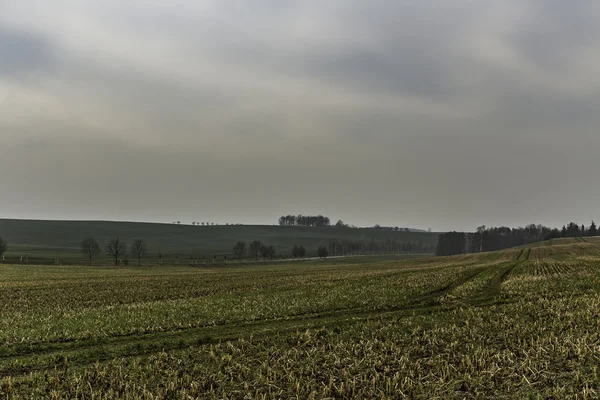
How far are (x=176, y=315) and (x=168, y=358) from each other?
9.74 m

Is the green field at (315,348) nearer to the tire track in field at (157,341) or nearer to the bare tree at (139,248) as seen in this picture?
the tire track in field at (157,341)

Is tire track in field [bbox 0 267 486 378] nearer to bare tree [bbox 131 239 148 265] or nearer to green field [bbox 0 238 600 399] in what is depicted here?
green field [bbox 0 238 600 399]

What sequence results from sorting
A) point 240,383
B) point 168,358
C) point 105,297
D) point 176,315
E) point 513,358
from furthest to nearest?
point 105,297, point 176,315, point 168,358, point 513,358, point 240,383

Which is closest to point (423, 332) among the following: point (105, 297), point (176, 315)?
point (176, 315)

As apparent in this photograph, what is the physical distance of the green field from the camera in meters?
12.0

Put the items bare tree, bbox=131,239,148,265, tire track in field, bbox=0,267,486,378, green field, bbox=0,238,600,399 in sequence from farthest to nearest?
1. bare tree, bbox=131,239,148,265
2. tire track in field, bbox=0,267,486,378
3. green field, bbox=0,238,600,399

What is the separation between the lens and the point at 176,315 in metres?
25.1

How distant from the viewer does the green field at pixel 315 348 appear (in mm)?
12000

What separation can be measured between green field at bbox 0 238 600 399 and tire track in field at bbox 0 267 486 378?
0.22ft

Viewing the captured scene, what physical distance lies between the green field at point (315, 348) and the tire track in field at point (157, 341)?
2.7 inches

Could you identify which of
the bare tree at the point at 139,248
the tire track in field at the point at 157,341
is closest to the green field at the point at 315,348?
the tire track in field at the point at 157,341

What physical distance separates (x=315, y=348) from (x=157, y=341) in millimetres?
7933

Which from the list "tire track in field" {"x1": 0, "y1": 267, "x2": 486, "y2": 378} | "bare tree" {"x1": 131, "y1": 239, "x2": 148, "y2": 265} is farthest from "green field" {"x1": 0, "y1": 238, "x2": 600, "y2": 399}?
"bare tree" {"x1": 131, "y1": 239, "x2": 148, "y2": 265}

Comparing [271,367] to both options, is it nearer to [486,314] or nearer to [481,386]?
[481,386]
